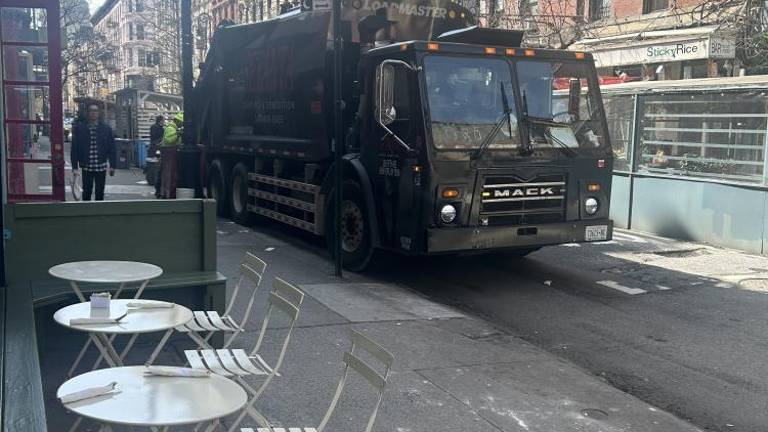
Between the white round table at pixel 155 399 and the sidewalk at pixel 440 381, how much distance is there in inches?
56.6

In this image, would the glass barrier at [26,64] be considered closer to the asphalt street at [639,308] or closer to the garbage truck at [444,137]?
the garbage truck at [444,137]

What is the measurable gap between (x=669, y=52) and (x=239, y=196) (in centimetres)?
1142

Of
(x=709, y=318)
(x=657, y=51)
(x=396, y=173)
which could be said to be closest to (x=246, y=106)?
(x=396, y=173)

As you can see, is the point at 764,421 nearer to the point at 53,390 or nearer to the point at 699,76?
the point at 53,390

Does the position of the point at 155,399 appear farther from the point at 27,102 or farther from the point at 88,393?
the point at 27,102

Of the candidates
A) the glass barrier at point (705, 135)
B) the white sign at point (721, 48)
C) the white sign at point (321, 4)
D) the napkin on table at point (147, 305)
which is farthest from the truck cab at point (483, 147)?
the white sign at point (721, 48)

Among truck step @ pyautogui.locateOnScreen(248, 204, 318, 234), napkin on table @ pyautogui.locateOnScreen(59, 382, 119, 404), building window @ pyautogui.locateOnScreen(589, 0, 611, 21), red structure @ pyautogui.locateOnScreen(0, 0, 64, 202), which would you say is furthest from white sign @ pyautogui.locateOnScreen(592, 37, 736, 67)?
napkin on table @ pyautogui.locateOnScreen(59, 382, 119, 404)

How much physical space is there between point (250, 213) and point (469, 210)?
5.79 meters

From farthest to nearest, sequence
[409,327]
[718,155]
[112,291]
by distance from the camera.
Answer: [718,155], [409,327], [112,291]

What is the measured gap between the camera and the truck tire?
9250 millimetres

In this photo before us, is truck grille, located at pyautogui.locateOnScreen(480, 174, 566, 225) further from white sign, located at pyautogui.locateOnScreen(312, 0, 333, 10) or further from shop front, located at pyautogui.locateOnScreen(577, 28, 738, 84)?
shop front, located at pyautogui.locateOnScreen(577, 28, 738, 84)

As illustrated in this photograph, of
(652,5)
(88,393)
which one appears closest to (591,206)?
(88,393)

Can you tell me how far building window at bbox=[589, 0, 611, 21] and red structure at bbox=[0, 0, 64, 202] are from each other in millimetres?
18123

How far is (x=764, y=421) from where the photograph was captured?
514 centimetres
